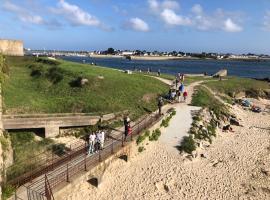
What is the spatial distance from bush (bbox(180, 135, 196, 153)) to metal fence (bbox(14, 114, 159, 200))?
374 cm

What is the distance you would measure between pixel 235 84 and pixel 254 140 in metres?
21.1

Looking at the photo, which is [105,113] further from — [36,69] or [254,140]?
[36,69]

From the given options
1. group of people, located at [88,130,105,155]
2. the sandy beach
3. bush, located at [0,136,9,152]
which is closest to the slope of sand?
the sandy beach

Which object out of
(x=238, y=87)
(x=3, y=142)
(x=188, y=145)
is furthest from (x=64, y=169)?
(x=238, y=87)

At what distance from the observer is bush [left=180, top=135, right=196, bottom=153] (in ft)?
91.3

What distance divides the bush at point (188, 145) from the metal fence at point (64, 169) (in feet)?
12.3

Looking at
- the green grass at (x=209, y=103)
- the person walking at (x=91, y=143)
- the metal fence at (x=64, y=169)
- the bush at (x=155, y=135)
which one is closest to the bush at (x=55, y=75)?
the green grass at (x=209, y=103)

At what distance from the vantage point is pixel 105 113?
1265 inches

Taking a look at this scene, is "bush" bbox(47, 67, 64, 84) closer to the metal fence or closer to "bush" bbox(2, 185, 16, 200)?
the metal fence

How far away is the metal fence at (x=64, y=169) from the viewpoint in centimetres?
1936

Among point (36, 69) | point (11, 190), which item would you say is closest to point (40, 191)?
point (11, 190)

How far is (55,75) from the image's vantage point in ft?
145

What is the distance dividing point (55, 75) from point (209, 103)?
708 inches

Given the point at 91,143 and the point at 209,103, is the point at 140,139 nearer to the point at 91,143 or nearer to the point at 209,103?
the point at 91,143
